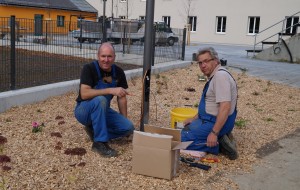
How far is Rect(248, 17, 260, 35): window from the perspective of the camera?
107ft

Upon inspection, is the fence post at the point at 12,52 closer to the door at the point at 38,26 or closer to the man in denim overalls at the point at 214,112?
the door at the point at 38,26

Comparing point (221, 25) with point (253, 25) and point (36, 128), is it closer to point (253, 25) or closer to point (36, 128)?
point (253, 25)

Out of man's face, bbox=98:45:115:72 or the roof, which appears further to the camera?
the roof

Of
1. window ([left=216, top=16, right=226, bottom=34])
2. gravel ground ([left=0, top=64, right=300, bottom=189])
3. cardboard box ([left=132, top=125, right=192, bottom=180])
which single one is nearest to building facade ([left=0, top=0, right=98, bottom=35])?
window ([left=216, top=16, right=226, bottom=34])

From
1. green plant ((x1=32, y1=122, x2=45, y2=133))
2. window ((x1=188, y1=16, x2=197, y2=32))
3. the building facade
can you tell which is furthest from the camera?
window ((x1=188, y1=16, x2=197, y2=32))

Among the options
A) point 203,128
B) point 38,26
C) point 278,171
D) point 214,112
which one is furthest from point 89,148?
point 38,26

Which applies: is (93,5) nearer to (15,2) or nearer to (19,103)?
(15,2)

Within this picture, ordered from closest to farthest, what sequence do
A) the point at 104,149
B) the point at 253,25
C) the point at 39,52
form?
the point at 104,149, the point at 39,52, the point at 253,25

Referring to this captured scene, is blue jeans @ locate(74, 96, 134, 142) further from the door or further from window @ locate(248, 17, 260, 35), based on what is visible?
window @ locate(248, 17, 260, 35)

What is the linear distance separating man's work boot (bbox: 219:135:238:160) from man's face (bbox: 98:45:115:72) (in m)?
1.61

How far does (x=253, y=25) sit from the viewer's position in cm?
3291

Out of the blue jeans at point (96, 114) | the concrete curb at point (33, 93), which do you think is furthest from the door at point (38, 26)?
the blue jeans at point (96, 114)

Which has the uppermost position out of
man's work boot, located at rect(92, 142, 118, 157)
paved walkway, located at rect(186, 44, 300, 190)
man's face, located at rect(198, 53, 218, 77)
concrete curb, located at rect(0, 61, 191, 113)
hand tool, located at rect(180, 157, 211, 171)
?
man's face, located at rect(198, 53, 218, 77)

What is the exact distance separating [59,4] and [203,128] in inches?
1435
